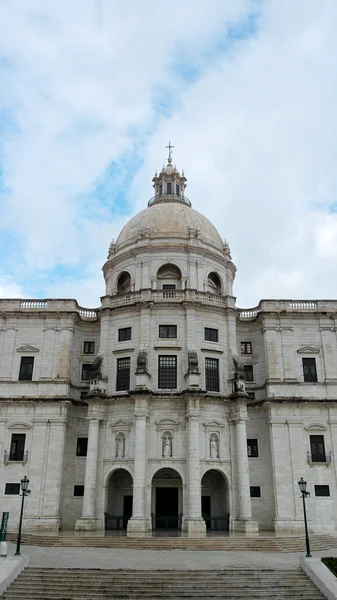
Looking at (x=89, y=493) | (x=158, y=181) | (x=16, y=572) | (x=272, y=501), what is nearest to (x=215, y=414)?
(x=272, y=501)

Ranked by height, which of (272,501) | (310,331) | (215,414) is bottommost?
(272,501)

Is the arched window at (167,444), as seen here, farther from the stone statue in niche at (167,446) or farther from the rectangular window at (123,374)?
the rectangular window at (123,374)

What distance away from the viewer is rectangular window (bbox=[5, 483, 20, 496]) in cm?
3600

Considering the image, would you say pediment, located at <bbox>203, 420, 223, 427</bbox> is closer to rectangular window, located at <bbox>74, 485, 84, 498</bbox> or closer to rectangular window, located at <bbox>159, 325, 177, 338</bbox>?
rectangular window, located at <bbox>159, 325, 177, 338</bbox>

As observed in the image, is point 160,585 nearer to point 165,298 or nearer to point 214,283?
point 165,298

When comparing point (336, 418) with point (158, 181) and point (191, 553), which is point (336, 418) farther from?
point (158, 181)

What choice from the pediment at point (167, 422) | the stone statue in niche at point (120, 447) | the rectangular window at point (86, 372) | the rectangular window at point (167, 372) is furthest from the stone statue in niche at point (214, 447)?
the rectangular window at point (86, 372)

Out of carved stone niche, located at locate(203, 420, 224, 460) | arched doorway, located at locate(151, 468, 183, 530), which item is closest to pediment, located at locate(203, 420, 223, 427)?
carved stone niche, located at locate(203, 420, 224, 460)

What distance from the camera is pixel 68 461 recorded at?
38031 mm

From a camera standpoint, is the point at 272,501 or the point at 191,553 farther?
the point at 272,501

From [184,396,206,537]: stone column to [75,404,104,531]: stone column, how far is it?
6.35 meters

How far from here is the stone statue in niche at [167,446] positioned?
35.1 m

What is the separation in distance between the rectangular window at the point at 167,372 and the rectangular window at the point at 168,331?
176 cm

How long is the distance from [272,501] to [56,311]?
2198 cm
